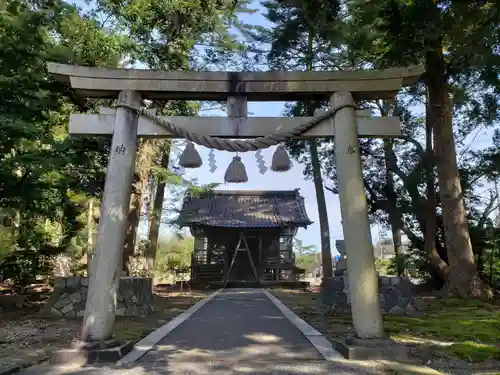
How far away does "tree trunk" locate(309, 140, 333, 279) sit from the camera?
17328 millimetres

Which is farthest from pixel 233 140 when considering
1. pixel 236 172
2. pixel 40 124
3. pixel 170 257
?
pixel 170 257

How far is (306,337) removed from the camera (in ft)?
21.0

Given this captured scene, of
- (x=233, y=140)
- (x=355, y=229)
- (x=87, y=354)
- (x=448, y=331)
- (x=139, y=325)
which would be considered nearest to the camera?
(x=87, y=354)

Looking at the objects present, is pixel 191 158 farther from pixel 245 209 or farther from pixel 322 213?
pixel 245 209

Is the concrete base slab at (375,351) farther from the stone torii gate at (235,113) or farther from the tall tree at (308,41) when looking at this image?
the tall tree at (308,41)

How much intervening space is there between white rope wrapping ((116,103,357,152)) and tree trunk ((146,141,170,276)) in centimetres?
1010

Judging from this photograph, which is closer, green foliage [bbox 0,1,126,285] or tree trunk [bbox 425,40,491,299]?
green foliage [bbox 0,1,126,285]

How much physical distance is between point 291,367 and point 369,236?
6.40 feet

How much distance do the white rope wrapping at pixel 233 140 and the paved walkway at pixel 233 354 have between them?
2.74 meters

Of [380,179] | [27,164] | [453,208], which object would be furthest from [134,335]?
[380,179]

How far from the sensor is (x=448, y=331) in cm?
675

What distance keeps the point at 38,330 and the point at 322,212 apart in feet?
41.6

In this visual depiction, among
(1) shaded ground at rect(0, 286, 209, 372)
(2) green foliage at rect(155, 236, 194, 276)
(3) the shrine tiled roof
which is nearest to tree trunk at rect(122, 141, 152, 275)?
(1) shaded ground at rect(0, 286, 209, 372)

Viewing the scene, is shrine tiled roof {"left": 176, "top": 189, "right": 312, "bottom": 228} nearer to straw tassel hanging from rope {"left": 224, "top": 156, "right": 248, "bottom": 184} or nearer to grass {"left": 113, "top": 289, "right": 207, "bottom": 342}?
grass {"left": 113, "top": 289, "right": 207, "bottom": 342}
